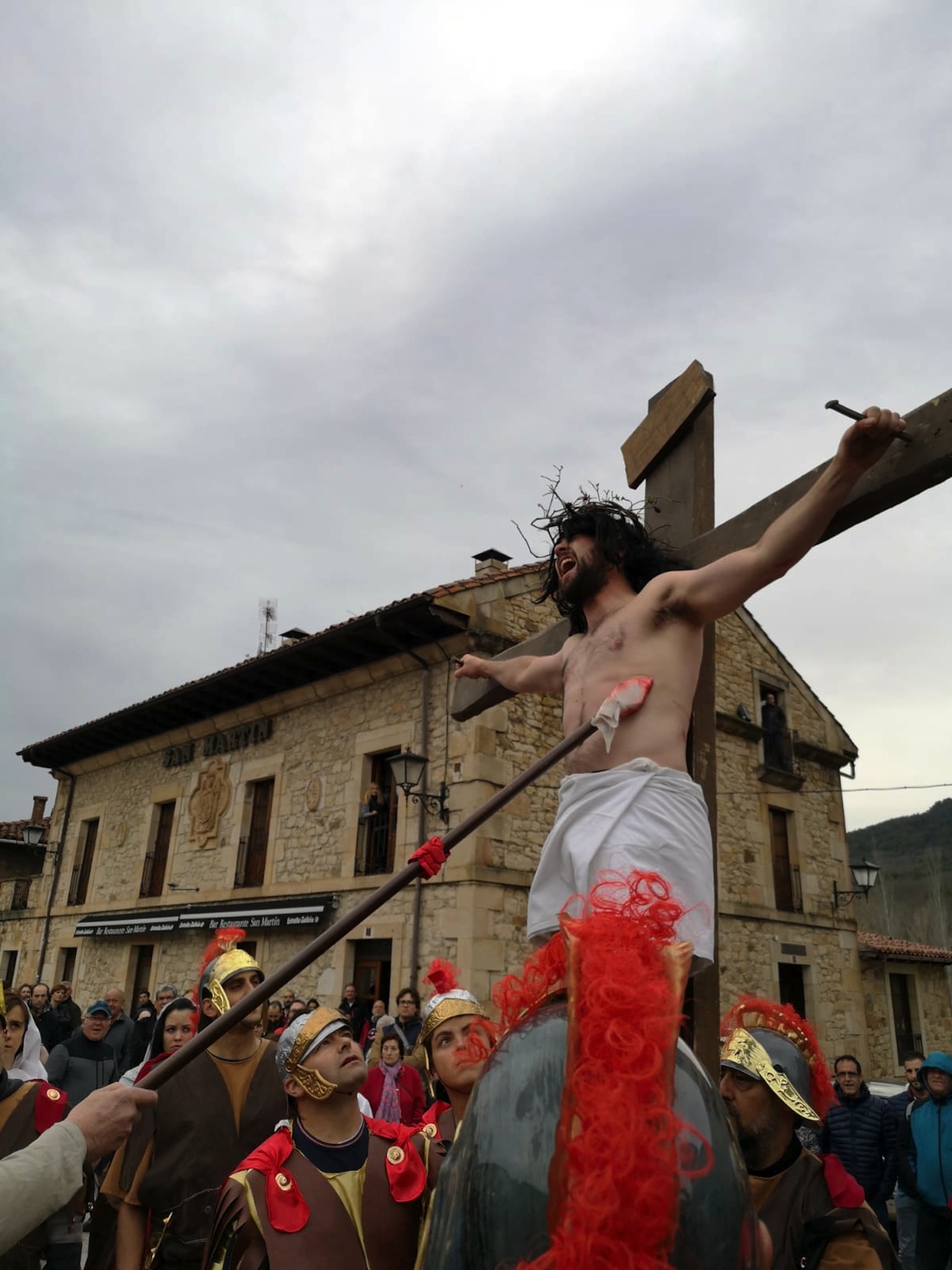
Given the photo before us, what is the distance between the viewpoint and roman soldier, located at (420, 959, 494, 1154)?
314 centimetres

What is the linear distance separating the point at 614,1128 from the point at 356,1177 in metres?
1.56

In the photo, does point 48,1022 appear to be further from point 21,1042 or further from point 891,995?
point 891,995

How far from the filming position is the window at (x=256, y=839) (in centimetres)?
1491

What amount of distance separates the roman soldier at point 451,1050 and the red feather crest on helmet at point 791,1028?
773 millimetres

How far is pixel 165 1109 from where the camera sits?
3.29 m

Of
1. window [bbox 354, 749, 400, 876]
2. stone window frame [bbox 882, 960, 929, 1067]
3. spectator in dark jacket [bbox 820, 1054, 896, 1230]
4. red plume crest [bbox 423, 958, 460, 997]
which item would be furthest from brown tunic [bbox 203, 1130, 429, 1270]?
stone window frame [bbox 882, 960, 929, 1067]

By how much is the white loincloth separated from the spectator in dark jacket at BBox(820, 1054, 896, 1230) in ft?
18.1

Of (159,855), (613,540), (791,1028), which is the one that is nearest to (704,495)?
(613,540)

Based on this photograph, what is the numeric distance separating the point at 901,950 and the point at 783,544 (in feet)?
58.7

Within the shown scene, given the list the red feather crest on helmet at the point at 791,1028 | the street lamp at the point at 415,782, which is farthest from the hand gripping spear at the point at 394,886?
the street lamp at the point at 415,782

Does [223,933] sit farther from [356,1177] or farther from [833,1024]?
[833,1024]

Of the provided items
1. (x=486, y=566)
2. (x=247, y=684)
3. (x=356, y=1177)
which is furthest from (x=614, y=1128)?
(x=247, y=684)

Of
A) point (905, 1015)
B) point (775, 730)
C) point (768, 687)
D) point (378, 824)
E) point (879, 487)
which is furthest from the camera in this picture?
point (905, 1015)

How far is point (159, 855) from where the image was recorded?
57.1 ft
